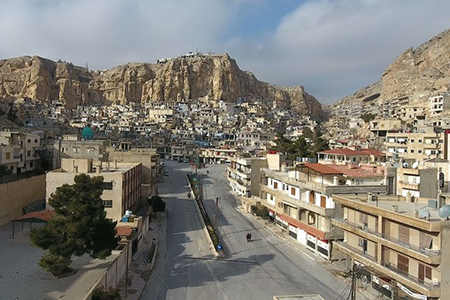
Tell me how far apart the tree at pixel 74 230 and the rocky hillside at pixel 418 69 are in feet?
351

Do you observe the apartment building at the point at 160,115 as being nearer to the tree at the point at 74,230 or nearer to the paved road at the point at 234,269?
the paved road at the point at 234,269

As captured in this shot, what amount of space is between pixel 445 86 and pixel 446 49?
38056 millimetres

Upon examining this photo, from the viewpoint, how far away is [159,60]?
19100cm

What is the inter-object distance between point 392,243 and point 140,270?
44.3 ft

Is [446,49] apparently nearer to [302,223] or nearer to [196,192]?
[196,192]

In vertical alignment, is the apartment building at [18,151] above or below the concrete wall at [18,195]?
above

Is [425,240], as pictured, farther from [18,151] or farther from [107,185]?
[18,151]

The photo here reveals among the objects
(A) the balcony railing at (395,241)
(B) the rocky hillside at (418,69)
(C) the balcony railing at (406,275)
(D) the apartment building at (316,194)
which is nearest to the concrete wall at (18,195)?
(D) the apartment building at (316,194)

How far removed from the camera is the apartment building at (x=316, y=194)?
2478cm

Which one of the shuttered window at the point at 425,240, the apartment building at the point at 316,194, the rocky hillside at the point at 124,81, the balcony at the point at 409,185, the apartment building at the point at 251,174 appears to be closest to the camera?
the shuttered window at the point at 425,240

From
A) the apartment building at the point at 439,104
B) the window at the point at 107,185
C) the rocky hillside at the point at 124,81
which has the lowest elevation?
the window at the point at 107,185

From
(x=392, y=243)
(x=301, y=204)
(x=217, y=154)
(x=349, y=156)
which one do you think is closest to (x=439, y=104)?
(x=349, y=156)

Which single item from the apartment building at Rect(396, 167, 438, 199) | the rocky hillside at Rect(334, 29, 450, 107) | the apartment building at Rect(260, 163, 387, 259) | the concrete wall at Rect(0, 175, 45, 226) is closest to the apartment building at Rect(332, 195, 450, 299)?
the apartment building at Rect(260, 163, 387, 259)

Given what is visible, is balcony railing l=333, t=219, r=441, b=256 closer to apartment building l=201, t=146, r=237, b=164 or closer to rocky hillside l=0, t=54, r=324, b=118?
apartment building l=201, t=146, r=237, b=164
